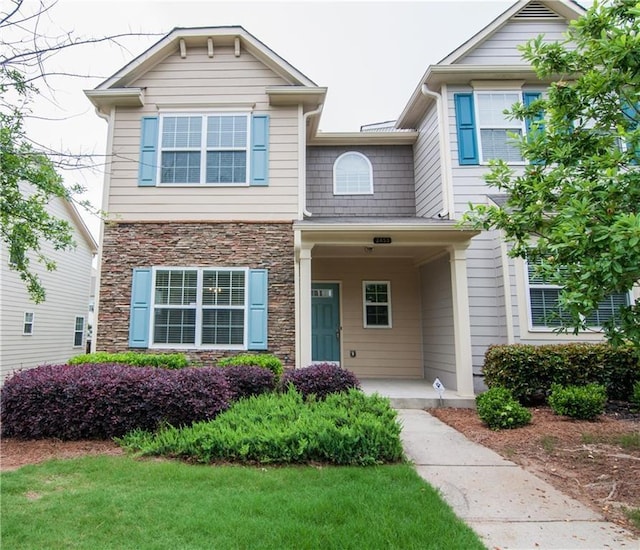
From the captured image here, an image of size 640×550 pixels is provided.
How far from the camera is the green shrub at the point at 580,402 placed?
5.93m

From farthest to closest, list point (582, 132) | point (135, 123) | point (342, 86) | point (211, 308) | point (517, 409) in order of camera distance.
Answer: point (342, 86)
point (135, 123)
point (211, 308)
point (517, 409)
point (582, 132)

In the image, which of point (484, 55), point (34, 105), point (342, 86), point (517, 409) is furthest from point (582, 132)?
point (342, 86)

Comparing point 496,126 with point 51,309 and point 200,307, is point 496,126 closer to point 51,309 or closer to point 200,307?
point 200,307

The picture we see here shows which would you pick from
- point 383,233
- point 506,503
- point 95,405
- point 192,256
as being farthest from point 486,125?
point 95,405

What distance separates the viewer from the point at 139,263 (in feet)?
26.8

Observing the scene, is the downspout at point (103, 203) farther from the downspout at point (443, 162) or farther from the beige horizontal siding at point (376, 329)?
the downspout at point (443, 162)

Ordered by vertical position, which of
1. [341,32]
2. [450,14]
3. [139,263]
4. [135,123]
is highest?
[450,14]

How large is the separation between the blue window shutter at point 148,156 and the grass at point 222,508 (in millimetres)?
5914

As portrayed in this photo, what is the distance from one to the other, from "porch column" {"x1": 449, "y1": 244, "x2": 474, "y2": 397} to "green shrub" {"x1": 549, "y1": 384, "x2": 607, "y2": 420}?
146 cm

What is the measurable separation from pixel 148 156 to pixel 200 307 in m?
3.39

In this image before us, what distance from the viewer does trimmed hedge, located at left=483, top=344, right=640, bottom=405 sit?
22.1 ft

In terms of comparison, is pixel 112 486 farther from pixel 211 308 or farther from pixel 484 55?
pixel 484 55

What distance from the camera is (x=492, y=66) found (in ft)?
27.2

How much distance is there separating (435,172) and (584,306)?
230 inches
